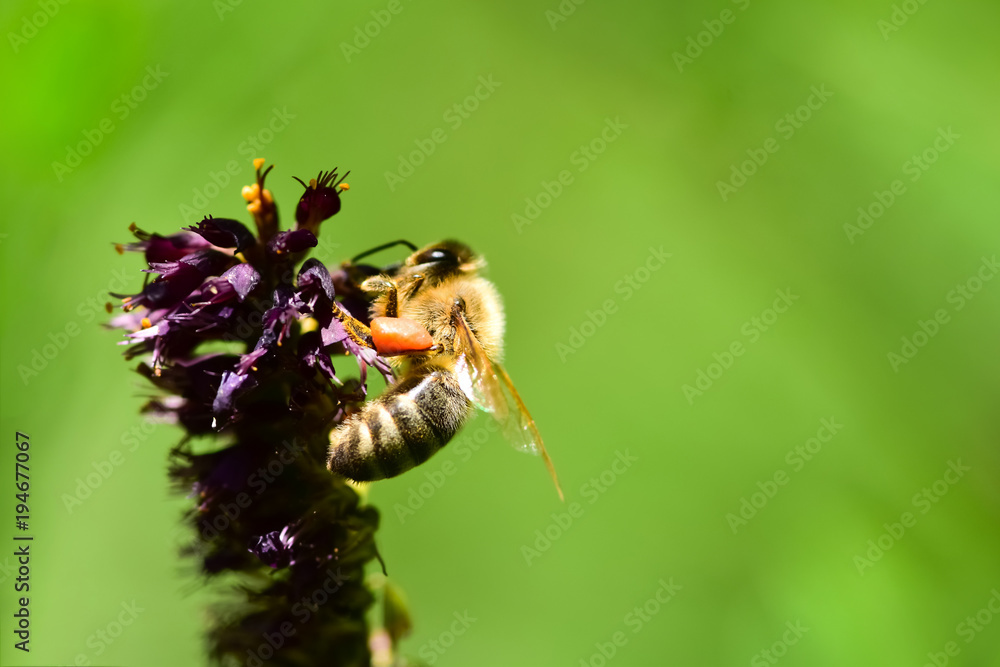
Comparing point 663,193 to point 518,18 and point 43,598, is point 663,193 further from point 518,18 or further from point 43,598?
point 43,598

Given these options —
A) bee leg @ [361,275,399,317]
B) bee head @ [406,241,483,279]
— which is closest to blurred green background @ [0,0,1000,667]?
bee leg @ [361,275,399,317]

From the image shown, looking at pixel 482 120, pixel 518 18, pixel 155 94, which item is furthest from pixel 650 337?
pixel 155 94

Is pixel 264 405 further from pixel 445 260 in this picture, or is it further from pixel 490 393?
pixel 445 260

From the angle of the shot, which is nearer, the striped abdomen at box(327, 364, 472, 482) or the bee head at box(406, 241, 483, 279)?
the striped abdomen at box(327, 364, 472, 482)

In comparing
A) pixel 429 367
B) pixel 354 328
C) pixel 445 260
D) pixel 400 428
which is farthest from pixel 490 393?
pixel 445 260

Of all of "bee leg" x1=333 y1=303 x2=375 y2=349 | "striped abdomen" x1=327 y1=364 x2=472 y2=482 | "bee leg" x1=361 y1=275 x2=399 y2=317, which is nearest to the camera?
"striped abdomen" x1=327 y1=364 x2=472 y2=482

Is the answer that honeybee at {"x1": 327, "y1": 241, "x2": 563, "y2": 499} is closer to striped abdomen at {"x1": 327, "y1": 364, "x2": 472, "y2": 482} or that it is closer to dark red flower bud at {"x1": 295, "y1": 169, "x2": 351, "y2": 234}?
striped abdomen at {"x1": 327, "y1": 364, "x2": 472, "y2": 482}

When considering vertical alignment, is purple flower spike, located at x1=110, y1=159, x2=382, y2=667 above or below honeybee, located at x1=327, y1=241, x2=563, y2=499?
below
